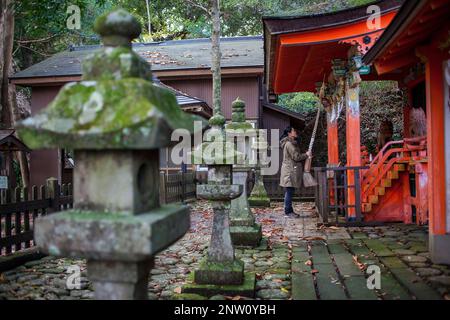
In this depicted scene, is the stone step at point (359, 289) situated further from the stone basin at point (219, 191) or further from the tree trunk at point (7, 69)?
the tree trunk at point (7, 69)

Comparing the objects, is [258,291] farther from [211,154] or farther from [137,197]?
[137,197]

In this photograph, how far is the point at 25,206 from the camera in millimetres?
6488

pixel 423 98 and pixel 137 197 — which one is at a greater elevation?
pixel 423 98

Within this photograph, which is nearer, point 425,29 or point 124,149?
point 124,149

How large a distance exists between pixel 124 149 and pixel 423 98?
8081mm

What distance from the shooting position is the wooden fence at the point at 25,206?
243 inches

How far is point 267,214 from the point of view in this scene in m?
10.9

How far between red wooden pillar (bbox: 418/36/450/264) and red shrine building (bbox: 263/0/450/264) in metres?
0.01

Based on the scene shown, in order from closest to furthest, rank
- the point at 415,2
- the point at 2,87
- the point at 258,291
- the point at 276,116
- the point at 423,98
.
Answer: the point at 415,2
the point at 258,291
the point at 423,98
the point at 2,87
the point at 276,116

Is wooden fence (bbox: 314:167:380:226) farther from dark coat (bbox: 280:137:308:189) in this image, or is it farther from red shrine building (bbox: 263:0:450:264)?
dark coat (bbox: 280:137:308:189)

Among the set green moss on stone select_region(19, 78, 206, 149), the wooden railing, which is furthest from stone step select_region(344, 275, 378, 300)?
the wooden railing

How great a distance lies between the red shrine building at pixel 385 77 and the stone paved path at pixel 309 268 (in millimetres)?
599
